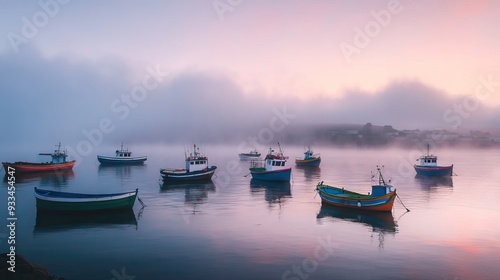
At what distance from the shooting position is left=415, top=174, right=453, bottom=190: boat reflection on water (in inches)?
2608

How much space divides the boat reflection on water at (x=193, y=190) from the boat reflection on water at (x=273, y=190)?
26.3 feet

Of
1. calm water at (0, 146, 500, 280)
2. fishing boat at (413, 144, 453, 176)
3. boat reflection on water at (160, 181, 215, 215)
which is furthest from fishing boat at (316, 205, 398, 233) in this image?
fishing boat at (413, 144, 453, 176)

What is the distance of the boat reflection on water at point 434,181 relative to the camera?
66.2 metres

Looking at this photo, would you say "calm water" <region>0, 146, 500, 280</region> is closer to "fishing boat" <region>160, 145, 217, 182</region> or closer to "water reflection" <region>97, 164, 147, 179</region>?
"fishing boat" <region>160, 145, 217, 182</region>

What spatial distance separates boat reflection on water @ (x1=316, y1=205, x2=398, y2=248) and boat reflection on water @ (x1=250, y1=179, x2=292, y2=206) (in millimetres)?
8159

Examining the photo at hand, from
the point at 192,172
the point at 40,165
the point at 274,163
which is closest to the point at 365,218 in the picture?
the point at 274,163

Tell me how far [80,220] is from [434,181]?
68.3 m

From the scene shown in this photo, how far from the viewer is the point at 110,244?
1076 inches

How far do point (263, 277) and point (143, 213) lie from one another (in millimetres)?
21878

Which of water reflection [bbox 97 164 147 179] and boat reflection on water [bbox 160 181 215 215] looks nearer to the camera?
boat reflection on water [bbox 160 181 215 215]

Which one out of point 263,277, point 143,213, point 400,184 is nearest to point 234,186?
point 143,213

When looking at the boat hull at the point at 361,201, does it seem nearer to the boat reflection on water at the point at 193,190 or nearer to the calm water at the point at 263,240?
the calm water at the point at 263,240

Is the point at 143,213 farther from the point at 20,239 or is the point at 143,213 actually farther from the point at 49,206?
the point at 20,239

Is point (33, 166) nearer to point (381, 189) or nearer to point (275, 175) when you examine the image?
point (275, 175)
